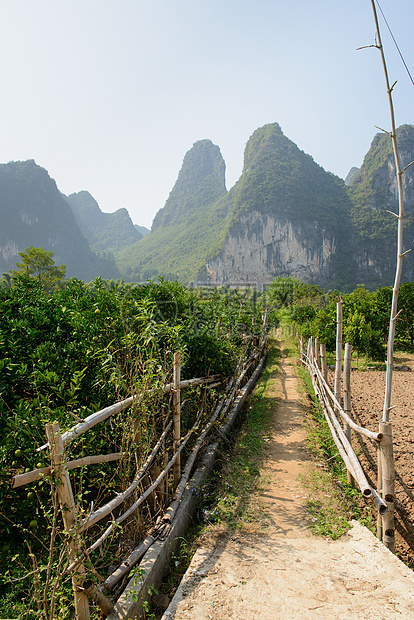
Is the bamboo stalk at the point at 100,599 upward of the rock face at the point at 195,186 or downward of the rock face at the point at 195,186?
downward

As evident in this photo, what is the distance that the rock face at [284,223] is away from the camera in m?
67.8

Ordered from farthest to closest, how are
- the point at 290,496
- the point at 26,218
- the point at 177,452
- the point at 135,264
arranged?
Answer: the point at 135,264 → the point at 26,218 → the point at 290,496 → the point at 177,452

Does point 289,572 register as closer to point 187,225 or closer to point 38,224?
point 38,224

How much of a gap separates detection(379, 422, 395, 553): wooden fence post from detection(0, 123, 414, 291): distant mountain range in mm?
60029

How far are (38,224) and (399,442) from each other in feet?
275

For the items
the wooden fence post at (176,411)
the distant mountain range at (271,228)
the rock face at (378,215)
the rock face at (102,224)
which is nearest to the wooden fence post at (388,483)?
the wooden fence post at (176,411)

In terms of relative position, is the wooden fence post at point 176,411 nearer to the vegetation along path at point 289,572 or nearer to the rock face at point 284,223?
the vegetation along path at point 289,572

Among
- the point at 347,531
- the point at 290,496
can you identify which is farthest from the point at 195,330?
the point at 347,531

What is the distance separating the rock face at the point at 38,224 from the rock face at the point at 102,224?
29776mm

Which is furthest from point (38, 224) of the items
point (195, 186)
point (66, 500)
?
point (66, 500)

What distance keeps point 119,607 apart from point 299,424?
3.94 metres

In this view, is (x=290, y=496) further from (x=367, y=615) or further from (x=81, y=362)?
(x=81, y=362)

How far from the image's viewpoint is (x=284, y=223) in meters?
70.8

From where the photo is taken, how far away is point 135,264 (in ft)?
269
